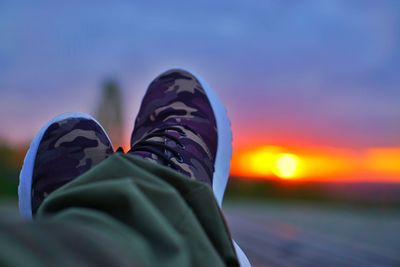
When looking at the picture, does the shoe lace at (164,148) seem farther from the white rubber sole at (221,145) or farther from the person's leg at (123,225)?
the person's leg at (123,225)

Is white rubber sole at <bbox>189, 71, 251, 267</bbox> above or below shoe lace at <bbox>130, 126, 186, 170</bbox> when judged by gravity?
above

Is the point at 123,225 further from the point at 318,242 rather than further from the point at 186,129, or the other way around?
the point at 318,242

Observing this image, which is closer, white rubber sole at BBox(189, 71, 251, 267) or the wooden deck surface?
white rubber sole at BBox(189, 71, 251, 267)

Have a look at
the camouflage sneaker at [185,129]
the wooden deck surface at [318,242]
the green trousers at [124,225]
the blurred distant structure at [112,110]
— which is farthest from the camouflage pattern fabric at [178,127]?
the blurred distant structure at [112,110]

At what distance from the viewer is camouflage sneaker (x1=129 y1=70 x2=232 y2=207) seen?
871mm

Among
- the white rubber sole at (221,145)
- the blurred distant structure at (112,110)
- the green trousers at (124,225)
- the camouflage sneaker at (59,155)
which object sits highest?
the blurred distant structure at (112,110)

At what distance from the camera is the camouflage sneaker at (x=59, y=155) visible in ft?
2.85

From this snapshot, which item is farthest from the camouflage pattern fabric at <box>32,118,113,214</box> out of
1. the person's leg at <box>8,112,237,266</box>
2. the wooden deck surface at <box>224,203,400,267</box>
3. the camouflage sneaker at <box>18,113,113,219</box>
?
the wooden deck surface at <box>224,203,400,267</box>

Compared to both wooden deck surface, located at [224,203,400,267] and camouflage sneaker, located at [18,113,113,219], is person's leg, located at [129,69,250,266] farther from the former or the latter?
wooden deck surface, located at [224,203,400,267]

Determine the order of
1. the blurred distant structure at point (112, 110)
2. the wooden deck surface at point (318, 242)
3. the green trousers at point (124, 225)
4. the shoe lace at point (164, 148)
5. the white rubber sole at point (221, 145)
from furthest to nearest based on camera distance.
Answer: the blurred distant structure at point (112, 110) < the wooden deck surface at point (318, 242) < the white rubber sole at point (221, 145) < the shoe lace at point (164, 148) < the green trousers at point (124, 225)

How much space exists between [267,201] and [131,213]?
16.1ft

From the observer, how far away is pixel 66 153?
3.10 feet

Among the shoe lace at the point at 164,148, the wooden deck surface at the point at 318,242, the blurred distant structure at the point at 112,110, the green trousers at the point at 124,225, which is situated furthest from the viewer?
the blurred distant structure at the point at 112,110

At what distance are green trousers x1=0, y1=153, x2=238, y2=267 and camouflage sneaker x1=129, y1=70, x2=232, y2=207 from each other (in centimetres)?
25
